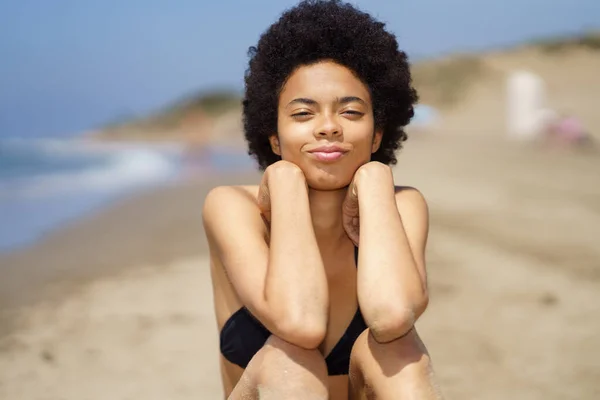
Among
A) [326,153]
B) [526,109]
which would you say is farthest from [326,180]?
[526,109]

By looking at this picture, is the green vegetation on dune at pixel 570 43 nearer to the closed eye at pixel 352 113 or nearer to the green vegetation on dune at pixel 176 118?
the green vegetation on dune at pixel 176 118

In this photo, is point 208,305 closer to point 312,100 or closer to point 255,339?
point 255,339

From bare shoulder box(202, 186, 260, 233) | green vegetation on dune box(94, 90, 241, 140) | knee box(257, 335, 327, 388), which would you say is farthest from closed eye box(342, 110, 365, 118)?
green vegetation on dune box(94, 90, 241, 140)

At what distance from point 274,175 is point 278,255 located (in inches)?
14.9

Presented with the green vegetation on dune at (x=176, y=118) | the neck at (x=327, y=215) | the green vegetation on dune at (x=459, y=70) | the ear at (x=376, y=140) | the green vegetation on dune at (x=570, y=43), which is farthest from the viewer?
the green vegetation on dune at (x=176, y=118)

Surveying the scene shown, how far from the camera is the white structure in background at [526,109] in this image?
18625 mm

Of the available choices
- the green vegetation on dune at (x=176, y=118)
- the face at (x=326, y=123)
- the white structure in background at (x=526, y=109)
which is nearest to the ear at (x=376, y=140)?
the face at (x=326, y=123)

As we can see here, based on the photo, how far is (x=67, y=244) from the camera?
8.38 m

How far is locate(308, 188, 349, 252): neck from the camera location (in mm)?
2980

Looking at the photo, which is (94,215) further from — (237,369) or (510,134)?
(510,134)

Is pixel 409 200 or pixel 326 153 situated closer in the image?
pixel 326 153

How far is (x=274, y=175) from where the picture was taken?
2.80m

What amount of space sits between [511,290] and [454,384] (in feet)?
6.37

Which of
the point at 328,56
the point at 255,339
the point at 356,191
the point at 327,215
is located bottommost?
the point at 255,339
